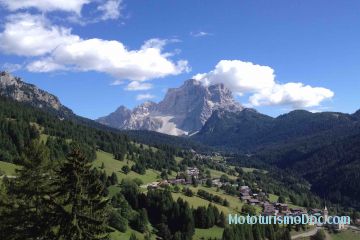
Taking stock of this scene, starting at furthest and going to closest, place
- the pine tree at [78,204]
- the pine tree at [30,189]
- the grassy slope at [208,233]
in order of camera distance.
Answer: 1. the grassy slope at [208,233]
2. the pine tree at [30,189]
3. the pine tree at [78,204]

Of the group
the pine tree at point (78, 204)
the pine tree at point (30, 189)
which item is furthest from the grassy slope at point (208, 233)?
the pine tree at point (78, 204)

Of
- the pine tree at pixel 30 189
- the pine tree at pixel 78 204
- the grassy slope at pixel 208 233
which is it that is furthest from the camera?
the grassy slope at pixel 208 233

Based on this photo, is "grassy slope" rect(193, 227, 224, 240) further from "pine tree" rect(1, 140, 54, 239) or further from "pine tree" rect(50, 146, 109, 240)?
"pine tree" rect(50, 146, 109, 240)

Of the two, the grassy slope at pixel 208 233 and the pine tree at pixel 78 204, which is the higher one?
the pine tree at pixel 78 204

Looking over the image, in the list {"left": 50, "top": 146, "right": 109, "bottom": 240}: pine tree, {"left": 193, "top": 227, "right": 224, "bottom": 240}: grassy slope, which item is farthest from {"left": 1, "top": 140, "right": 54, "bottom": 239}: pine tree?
{"left": 193, "top": 227, "right": 224, "bottom": 240}: grassy slope

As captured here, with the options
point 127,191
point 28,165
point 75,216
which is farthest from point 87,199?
point 127,191

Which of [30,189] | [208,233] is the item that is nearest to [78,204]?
[30,189]

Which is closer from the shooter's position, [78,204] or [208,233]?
[78,204]

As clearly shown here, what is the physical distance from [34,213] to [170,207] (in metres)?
136

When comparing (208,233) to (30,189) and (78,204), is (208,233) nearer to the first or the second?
(30,189)

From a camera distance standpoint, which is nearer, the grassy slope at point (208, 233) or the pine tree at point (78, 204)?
the pine tree at point (78, 204)

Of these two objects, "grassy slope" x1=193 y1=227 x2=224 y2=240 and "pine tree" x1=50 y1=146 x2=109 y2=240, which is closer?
"pine tree" x1=50 y1=146 x2=109 y2=240

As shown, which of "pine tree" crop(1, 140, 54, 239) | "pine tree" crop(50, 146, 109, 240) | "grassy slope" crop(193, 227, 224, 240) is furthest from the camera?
"grassy slope" crop(193, 227, 224, 240)

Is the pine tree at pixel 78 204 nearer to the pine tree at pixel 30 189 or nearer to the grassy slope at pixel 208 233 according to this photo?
the pine tree at pixel 30 189
